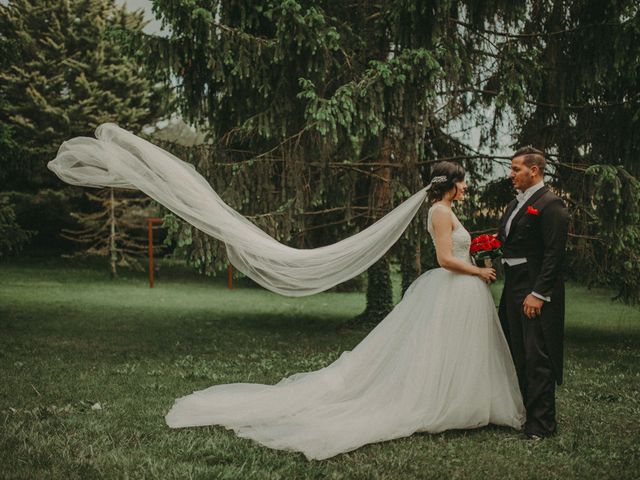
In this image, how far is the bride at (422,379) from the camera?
17.7ft

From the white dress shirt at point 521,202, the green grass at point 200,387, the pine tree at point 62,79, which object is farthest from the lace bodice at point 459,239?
the pine tree at point 62,79

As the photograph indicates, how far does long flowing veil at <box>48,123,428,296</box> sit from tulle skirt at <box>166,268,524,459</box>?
2.12 ft

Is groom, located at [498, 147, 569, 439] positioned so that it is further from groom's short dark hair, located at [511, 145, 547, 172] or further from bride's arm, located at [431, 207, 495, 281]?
bride's arm, located at [431, 207, 495, 281]

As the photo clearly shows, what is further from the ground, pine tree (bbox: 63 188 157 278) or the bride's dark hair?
the bride's dark hair

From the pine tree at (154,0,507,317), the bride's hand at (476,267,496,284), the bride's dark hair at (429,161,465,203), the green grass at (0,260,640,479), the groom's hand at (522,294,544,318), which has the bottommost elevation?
the green grass at (0,260,640,479)

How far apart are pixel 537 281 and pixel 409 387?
140cm

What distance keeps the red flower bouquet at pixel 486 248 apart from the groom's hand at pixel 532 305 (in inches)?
21.2

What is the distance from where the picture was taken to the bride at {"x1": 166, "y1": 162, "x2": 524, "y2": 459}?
5410 millimetres

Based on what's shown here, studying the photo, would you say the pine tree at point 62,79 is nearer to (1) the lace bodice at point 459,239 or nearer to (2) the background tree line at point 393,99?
(2) the background tree line at point 393,99

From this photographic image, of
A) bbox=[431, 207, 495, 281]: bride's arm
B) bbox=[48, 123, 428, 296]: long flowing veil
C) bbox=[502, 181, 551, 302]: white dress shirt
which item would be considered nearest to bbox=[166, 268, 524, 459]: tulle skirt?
bbox=[431, 207, 495, 281]: bride's arm

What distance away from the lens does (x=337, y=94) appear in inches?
348

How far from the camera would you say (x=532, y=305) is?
5.30m

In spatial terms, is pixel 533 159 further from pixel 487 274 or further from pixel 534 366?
pixel 534 366

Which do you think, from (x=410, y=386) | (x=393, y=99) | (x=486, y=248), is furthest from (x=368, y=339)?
(x=393, y=99)
